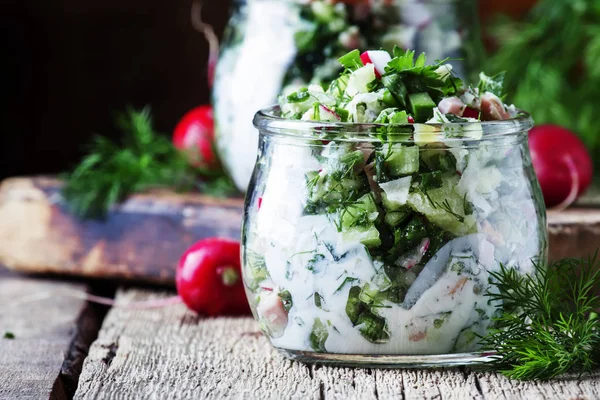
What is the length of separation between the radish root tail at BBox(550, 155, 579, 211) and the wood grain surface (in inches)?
23.5

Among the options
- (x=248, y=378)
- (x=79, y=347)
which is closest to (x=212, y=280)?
(x=79, y=347)

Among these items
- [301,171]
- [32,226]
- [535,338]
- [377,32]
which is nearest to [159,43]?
[32,226]

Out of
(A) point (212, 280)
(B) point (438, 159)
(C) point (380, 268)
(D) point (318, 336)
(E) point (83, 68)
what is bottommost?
(E) point (83, 68)

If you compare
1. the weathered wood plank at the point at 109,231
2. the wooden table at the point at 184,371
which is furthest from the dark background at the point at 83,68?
the wooden table at the point at 184,371

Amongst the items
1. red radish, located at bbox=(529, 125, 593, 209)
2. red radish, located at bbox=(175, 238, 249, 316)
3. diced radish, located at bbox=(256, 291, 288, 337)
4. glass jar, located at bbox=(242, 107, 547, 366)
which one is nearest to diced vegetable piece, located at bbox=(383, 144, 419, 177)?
glass jar, located at bbox=(242, 107, 547, 366)

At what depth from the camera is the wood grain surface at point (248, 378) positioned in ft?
3.31

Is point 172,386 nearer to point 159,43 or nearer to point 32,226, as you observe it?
point 32,226

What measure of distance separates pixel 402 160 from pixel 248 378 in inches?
12.6

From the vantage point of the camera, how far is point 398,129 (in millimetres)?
992

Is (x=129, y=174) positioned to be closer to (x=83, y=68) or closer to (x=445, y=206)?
(x=83, y=68)

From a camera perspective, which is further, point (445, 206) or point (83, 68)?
point (83, 68)

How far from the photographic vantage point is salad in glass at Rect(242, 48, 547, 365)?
100 cm

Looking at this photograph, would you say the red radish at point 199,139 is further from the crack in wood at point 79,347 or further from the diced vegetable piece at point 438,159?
the diced vegetable piece at point 438,159

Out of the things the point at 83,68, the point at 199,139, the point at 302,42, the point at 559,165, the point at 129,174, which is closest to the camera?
the point at 302,42
